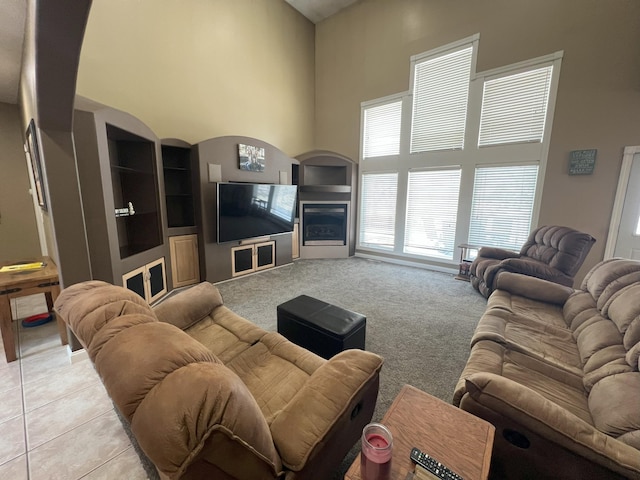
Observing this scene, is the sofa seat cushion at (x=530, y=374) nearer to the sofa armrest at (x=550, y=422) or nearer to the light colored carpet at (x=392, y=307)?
the sofa armrest at (x=550, y=422)

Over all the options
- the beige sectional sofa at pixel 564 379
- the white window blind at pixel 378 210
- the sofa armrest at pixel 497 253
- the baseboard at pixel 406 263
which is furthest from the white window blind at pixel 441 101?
the beige sectional sofa at pixel 564 379

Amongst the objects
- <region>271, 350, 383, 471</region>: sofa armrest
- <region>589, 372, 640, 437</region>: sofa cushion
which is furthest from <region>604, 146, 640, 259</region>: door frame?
<region>271, 350, 383, 471</region>: sofa armrest

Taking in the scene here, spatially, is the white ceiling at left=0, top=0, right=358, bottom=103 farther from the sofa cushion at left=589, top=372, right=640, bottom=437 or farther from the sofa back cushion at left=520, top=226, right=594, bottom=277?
the sofa back cushion at left=520, top=226, right=594, bottom=277

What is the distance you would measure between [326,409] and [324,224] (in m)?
4.89

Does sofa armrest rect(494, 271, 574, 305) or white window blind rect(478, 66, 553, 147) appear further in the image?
white window blind rect(478, 66, 553, 147)

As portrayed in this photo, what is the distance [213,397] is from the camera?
67cm

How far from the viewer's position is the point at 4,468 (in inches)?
56.0

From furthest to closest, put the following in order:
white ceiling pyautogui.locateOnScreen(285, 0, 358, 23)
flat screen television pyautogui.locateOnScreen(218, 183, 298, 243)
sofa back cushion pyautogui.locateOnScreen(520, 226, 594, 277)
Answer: white ceiling pyautogui.locateOnScreen(285, 0, 358, 23) < flat screen television pyautogui.locateOnScreen(218, 183, 298, 243) < sofa back cushion pyautogui.locateOnScreen(520, 226, 594, 277)

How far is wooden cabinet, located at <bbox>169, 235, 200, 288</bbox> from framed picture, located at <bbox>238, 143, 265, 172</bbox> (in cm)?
145

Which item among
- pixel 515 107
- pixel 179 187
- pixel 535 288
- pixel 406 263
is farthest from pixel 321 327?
pixel 515 107

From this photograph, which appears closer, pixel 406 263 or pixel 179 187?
pixel 179 187

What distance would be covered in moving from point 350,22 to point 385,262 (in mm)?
5196

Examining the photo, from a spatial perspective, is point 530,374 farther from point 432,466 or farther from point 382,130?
point 382,130

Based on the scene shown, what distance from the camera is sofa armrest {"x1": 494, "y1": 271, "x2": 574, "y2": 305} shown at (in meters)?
2.42
